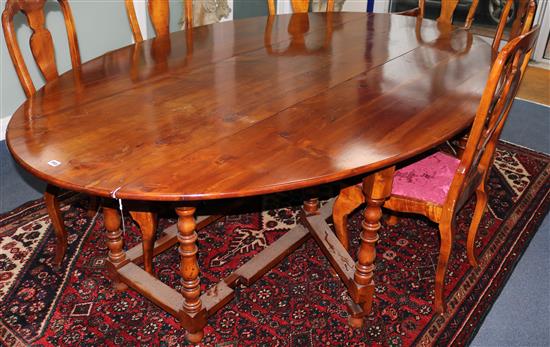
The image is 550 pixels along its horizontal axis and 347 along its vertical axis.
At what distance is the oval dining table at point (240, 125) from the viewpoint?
4.53ft

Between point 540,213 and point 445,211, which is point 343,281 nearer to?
point 445,211

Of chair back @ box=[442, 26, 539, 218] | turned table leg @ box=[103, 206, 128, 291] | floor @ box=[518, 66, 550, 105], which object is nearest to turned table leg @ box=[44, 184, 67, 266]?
turned table leg @ box=[103, 206, 128, 291]

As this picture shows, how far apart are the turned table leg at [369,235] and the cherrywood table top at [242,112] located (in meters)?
0.19

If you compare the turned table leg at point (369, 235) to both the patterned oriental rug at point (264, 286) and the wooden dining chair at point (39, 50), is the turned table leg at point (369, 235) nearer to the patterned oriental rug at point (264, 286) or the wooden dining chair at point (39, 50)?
the patterned oriental rug at point (264, 286)

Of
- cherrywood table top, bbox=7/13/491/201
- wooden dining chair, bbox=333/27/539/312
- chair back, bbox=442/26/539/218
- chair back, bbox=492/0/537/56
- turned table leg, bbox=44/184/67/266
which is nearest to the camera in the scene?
cherrywood table top, bbox=7/13/491/201

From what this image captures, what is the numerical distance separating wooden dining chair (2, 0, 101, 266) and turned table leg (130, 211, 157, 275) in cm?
39

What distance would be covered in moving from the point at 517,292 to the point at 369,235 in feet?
2.48

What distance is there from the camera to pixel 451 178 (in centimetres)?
198

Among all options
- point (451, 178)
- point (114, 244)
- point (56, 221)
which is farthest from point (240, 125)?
point (56, 221)

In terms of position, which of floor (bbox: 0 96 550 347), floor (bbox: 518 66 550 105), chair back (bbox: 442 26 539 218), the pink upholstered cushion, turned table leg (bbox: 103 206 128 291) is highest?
chair back (bbox: 442 26 539 218)

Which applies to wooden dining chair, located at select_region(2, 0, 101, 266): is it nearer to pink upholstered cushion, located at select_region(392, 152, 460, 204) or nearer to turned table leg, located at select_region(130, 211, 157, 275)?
turned table leg, located at select_region(130, 211, 157, 275)

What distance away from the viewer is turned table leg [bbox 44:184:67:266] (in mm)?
2049

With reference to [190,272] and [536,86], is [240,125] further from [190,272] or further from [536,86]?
[536,86]

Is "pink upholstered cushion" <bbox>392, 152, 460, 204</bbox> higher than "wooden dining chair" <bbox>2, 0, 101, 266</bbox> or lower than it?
lower
